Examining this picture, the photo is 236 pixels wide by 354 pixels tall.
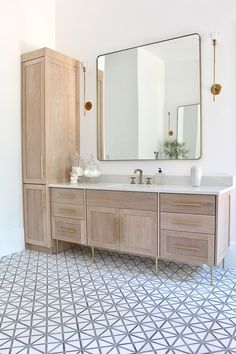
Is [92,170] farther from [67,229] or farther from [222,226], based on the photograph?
[222,226]

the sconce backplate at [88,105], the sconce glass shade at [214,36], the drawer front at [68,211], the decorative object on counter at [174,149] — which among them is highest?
the sconce glass shade at [214,36]

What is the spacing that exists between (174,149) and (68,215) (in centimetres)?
130

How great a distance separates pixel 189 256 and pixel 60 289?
42.3 inches

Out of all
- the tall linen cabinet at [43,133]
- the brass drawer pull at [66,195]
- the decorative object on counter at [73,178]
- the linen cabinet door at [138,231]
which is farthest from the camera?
the decorative object on counter at [73,178]

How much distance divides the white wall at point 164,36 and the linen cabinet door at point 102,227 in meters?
0.66

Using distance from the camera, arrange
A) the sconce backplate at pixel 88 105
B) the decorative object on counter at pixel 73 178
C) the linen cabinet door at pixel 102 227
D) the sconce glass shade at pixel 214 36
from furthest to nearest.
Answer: the sconce backplate at pixel 88 105 → the decorative object on counter at pixel 73 178 → the linen cabinet door at pixel 102 227 → the sconce glass shade at pixel 214 36

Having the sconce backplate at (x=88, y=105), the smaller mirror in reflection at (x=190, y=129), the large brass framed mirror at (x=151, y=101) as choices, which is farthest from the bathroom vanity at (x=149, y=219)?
the sconce backplate at (x=88, y=105)

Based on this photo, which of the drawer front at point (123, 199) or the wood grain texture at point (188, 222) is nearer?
the wood grain texture at point (188, 222)

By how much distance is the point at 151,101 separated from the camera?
322 cm

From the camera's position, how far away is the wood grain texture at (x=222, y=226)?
2.42 metres

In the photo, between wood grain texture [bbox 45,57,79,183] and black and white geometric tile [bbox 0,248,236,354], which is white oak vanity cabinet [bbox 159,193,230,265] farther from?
wood grain texture [bbox 45,57,79,183]

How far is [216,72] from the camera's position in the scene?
2.88 meters

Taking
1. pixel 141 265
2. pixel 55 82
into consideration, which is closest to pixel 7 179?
pixel 55 82

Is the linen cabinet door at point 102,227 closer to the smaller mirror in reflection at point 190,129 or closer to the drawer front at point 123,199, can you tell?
the drawer front at point 123,199
